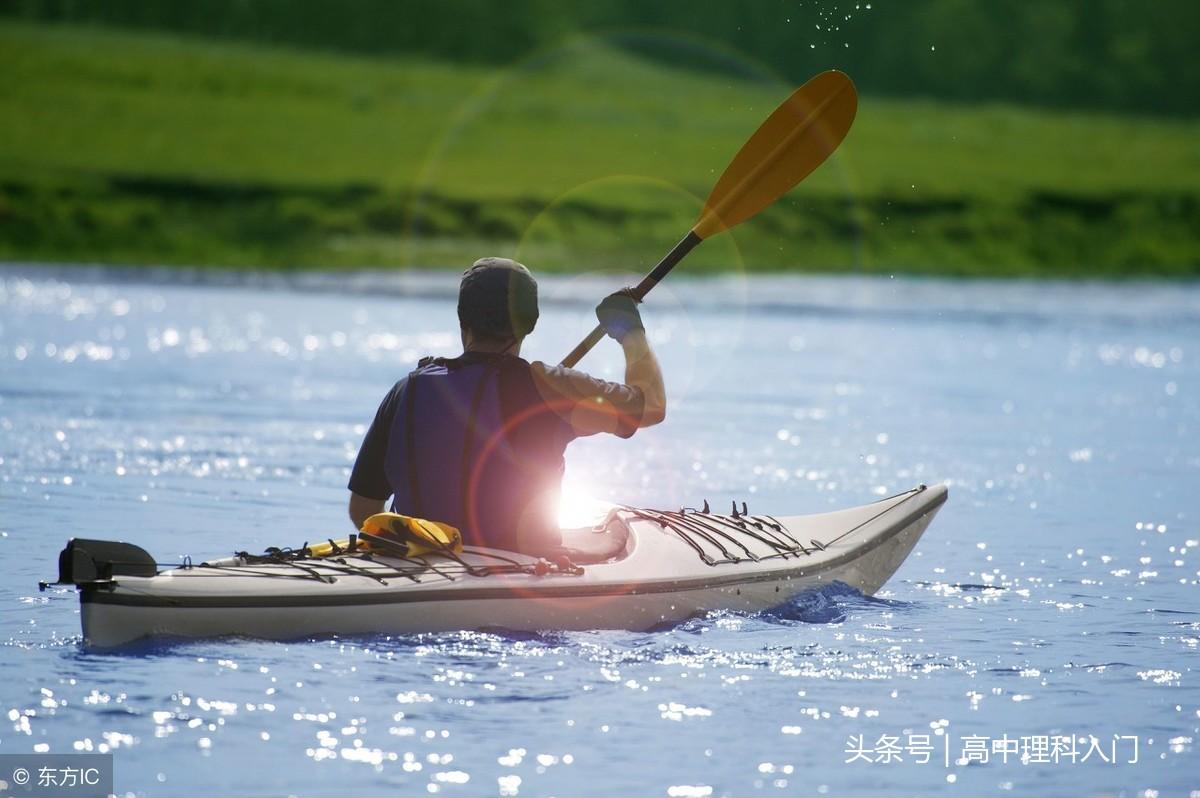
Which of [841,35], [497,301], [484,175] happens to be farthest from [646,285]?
[841,35]

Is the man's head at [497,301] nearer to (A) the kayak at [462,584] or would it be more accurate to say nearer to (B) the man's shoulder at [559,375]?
(B) the man's shoulder at [559,375]

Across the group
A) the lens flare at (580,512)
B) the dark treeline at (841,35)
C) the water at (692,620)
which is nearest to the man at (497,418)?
the water at (692,620)

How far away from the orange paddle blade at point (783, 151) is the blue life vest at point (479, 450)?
1897 mm

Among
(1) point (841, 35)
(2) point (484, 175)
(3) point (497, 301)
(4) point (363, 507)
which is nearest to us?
(3) point (497, 301)

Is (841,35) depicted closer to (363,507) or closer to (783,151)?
(783,151)

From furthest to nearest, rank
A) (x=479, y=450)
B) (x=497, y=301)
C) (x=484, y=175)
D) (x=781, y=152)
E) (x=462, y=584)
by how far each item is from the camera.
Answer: (x=484, y=175) < (x=781, y=152) < (x=462, y=584) < (x=479, y=450) < (x=497, y=301)

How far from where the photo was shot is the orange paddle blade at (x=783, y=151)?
7941 millimetres

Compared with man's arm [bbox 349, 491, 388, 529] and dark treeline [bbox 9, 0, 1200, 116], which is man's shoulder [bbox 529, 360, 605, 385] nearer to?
man's arm [bbox 349, 491, 388, 529]

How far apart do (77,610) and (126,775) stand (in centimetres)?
202

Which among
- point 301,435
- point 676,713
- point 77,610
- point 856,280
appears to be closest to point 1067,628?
point 676,713

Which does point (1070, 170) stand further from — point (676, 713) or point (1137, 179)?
point (676, 713)

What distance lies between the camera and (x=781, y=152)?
8.12 m

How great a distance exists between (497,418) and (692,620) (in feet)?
4.23

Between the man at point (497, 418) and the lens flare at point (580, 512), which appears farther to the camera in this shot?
the lens flare at point (580, 512)
